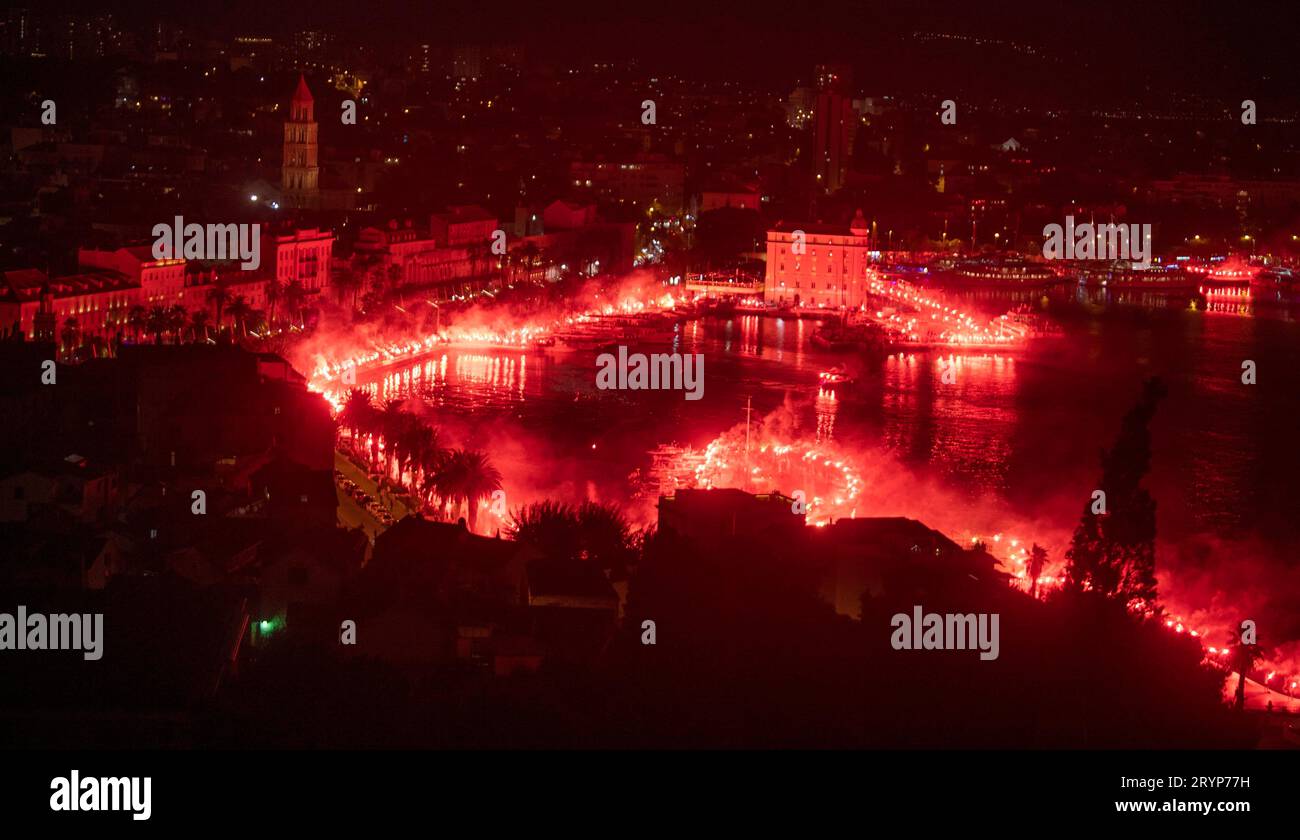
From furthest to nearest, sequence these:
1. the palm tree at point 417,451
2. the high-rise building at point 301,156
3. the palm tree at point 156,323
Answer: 1. the high-rise building at point 301,156
2. the palm tree at point 156,323
3. the palm tree at point 417,451

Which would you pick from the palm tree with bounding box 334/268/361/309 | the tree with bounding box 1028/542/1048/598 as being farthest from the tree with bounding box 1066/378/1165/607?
the palm tree with bounding box 334/268/361/309

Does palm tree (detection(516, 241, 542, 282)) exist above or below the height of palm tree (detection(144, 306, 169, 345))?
above

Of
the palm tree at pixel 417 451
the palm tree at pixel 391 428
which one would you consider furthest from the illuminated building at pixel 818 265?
the palm tree at pixel 417 451

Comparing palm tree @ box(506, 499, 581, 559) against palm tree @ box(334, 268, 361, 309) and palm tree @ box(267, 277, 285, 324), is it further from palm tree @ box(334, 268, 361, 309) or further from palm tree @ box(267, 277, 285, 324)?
palm tree @ box(334, 268, 361, 309)

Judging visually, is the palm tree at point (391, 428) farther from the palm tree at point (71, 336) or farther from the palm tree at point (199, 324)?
the palm tree at point (199, 324)

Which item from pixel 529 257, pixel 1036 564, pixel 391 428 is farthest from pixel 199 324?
pixel 529 257

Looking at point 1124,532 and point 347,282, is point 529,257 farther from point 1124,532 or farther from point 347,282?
point 1124,532
